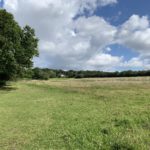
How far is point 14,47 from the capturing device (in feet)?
108

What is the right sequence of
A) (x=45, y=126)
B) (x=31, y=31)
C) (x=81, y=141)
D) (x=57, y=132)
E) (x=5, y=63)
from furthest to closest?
(x=31, y=31) < (x=5, y=63) < (x=45, y=126) < (x=57, y=132) < (x=81, y=141)

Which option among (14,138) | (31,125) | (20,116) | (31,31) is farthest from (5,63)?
(14,138)

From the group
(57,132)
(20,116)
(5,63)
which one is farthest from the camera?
(5,63)

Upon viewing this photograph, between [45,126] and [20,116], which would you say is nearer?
[45,126]

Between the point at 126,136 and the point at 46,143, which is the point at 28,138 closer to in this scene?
the point at 46,143

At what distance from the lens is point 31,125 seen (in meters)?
10.9

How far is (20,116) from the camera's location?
13125mm

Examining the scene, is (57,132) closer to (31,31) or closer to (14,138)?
(14,138)

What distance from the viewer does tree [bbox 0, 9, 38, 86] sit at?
32.2 meters

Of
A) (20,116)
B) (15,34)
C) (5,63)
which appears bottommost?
(20,116)

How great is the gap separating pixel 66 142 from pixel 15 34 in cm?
2747

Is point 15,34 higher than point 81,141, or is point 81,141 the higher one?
point 15,34

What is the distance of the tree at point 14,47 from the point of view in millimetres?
32156

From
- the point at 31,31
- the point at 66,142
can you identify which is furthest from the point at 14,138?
the point at 31,31
